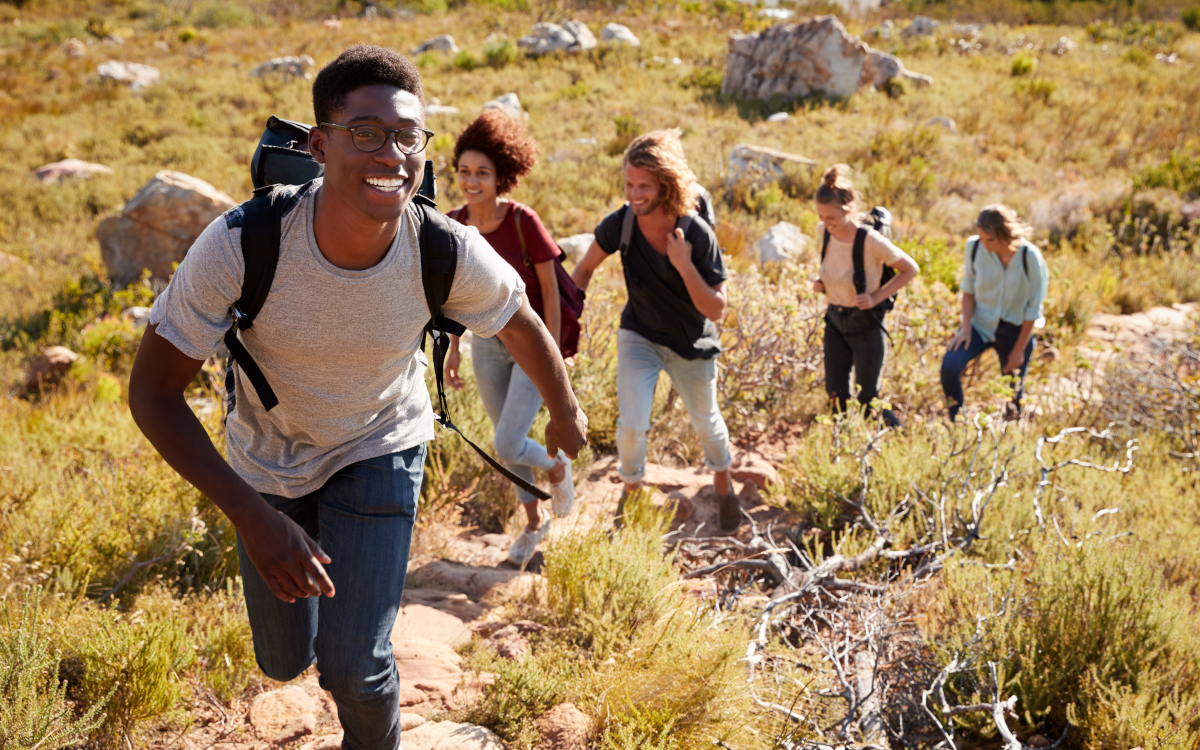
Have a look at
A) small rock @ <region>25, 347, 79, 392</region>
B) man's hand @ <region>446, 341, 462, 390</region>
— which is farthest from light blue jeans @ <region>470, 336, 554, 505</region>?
small rock @ <region>25, 347, 79, 392</region>

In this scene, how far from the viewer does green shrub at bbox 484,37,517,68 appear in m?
19.6

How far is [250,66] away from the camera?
20734mm

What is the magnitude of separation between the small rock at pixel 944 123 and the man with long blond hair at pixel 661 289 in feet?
45.3

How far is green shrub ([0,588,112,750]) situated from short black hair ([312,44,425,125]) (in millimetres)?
1651

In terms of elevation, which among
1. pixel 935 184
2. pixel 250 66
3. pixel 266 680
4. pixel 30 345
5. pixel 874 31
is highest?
pixel 874 31

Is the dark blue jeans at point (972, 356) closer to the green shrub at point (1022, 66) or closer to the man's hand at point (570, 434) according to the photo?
the man's hand at point (570, 434)

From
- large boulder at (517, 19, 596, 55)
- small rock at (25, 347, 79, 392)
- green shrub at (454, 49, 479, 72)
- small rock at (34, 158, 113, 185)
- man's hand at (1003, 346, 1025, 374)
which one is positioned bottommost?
small rock at (25, 347, 79, 392)

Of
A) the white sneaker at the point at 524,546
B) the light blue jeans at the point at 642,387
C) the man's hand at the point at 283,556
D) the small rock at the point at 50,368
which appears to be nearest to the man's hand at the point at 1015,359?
the light blue jeans at the point at 642,387

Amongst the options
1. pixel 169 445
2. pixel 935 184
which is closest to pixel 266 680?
pixel 169 445

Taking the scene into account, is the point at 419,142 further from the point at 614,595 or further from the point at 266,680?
the point at 266,680

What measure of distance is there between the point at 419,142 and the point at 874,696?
253cm

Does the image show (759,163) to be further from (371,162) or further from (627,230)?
(371,162)

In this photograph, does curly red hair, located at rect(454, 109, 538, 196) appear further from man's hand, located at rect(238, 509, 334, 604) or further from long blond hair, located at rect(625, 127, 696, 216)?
man's hand, located at rect(238, 509, 334, 604)

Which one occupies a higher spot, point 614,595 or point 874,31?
point 874,31
